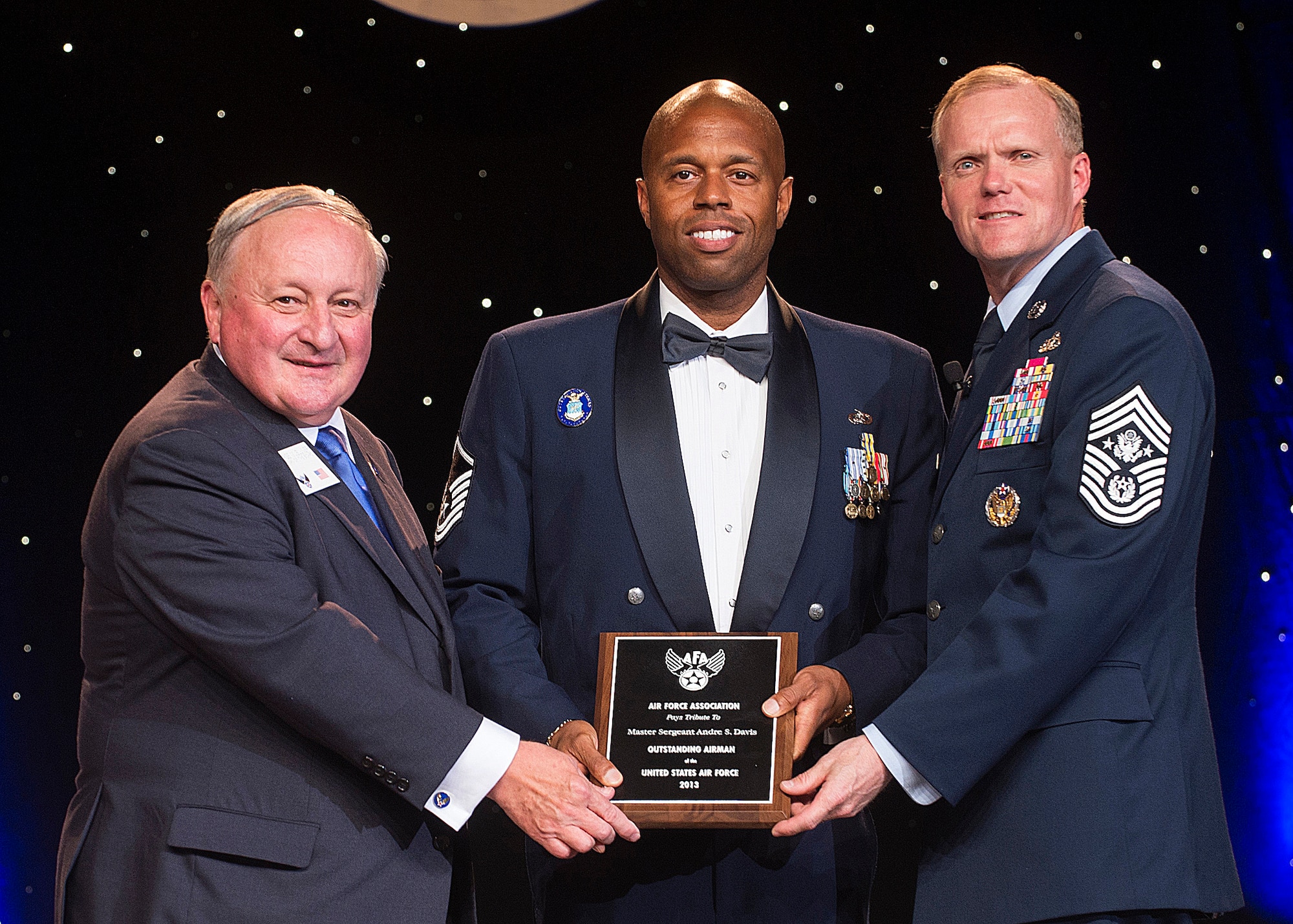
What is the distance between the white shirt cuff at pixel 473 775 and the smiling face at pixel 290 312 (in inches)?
27.5

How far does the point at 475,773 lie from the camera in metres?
2.14

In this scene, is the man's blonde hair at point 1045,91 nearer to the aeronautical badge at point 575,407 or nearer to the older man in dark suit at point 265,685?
the aeronautical badge at point 575,407

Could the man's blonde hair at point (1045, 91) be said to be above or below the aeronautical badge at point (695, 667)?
above

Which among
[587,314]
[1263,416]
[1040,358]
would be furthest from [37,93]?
[1263,416]

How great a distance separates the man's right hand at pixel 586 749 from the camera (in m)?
2.14

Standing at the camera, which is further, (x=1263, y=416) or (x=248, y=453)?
(x=1263, y=416)

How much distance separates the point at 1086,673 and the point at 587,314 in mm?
1327

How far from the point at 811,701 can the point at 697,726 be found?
0.24m

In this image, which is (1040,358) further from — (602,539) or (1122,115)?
(1122,115)

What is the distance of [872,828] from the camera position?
2535mm

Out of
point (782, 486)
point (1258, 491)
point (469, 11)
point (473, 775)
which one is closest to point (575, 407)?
point (782, 486)

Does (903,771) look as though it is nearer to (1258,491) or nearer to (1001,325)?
(1001,325)

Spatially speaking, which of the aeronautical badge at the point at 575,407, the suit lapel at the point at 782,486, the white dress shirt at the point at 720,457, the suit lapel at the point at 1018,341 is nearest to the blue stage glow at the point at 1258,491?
the suit lapel at the point at 1018,341

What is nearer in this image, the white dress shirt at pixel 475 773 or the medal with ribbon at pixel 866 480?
the white dress shirt at pixel 475 773
